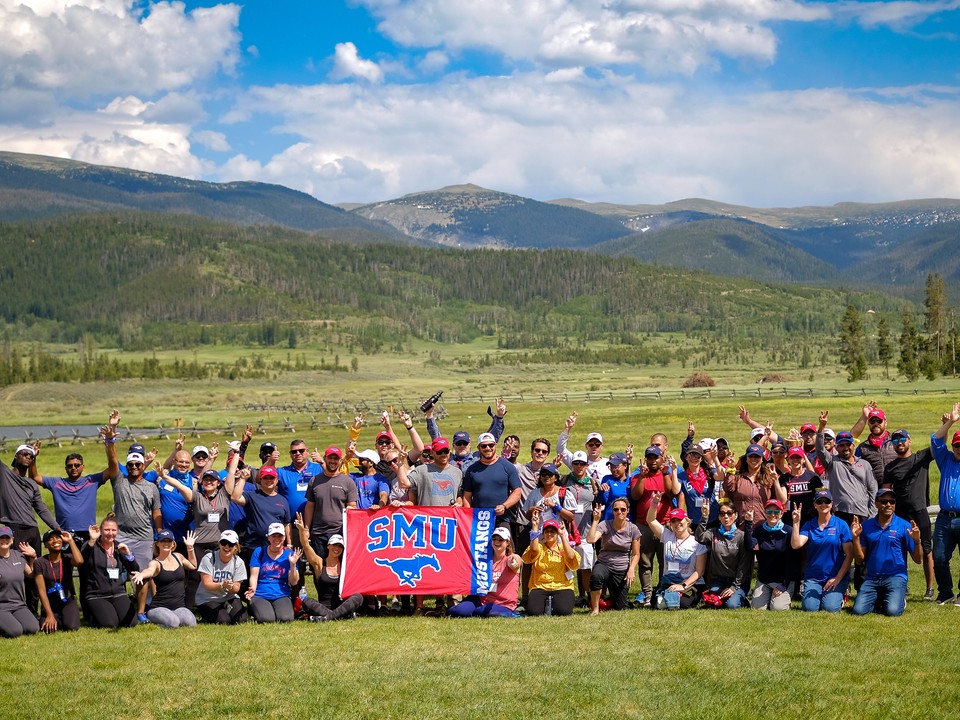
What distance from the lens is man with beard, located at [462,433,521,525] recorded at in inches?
591

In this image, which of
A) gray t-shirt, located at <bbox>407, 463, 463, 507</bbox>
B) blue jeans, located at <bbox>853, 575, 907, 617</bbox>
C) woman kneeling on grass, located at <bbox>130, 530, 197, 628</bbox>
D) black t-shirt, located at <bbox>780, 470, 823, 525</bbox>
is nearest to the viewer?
blue jeans, located at <bbox>853, 575, 907, 617</bbox>

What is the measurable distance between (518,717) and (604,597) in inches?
212

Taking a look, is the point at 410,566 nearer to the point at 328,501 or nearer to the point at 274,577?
the point at 328,501

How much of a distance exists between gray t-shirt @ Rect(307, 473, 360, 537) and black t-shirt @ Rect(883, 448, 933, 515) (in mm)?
7846

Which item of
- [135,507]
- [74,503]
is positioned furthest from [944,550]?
[74,503]

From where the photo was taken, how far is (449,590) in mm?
14914

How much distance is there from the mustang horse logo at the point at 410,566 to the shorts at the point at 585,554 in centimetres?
206

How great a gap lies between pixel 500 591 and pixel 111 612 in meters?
5.26

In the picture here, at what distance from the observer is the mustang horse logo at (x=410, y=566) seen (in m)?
15.0

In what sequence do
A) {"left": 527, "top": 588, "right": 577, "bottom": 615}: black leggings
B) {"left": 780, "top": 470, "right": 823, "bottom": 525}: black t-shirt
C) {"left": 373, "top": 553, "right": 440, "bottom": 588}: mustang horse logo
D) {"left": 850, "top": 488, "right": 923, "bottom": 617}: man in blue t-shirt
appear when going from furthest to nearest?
{"left": 780, "top": 470, "right": 823, "bottom": 525}: black t-shirt < {"left": 373, "top": 553, "right": 440, "bottom": 588}: mustang horse logo < {"left": 527, "top": 588, "right": 577, "bottom": 615}: black leggings < {"left": 850, "top": 488, "right": 923, "bottom": 617}: man in blue t-shirt

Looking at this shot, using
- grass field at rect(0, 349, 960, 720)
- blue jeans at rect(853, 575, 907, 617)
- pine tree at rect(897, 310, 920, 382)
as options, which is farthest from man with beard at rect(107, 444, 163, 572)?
pine tree at rect(897, 310, 920, 382)

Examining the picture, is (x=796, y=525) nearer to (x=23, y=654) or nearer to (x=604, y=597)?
(x=604, y=597)

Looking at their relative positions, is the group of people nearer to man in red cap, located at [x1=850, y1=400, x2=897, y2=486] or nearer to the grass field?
man in red cap, located at [x1=850, y1=400, x2=897, y2=486]

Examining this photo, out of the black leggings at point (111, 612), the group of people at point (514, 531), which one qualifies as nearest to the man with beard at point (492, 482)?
the group of people at point (514, 531)
